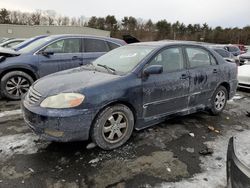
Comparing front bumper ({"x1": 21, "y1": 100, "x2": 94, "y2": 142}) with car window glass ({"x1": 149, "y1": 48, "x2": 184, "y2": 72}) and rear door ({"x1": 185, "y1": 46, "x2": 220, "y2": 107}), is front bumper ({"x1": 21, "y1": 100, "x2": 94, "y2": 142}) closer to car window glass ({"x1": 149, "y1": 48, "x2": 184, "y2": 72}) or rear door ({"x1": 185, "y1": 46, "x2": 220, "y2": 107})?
car window glass ({"x1": 149, "y1": 48, "x2": 184, "y2": 72})

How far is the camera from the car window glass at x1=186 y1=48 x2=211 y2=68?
4535mm

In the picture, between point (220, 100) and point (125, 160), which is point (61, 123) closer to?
point (125, 160)

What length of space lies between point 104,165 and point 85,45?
452 cm

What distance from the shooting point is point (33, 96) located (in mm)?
3465

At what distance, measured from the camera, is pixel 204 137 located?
4.14 m

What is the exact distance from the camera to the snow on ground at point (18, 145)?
3.42 metres

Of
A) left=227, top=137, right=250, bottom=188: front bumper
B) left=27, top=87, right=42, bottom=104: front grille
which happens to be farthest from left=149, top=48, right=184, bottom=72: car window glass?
left=227, top=137, right=250, bottom=188: front bumper

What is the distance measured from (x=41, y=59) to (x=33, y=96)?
2.97 meters

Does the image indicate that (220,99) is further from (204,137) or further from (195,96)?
(204,137)

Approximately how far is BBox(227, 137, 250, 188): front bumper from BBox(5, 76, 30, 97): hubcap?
5.28 m

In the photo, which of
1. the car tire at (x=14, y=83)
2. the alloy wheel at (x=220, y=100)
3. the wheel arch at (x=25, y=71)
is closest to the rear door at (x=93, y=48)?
the wheel arch at (x=25, y=71)

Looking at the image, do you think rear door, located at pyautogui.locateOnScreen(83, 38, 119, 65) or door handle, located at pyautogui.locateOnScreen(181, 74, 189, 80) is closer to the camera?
door handle, located at pyautogui.locateOnScreen(181, 74, 189, 80)

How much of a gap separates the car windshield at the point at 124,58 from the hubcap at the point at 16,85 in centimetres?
249

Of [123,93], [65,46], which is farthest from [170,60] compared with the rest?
[65,46]
